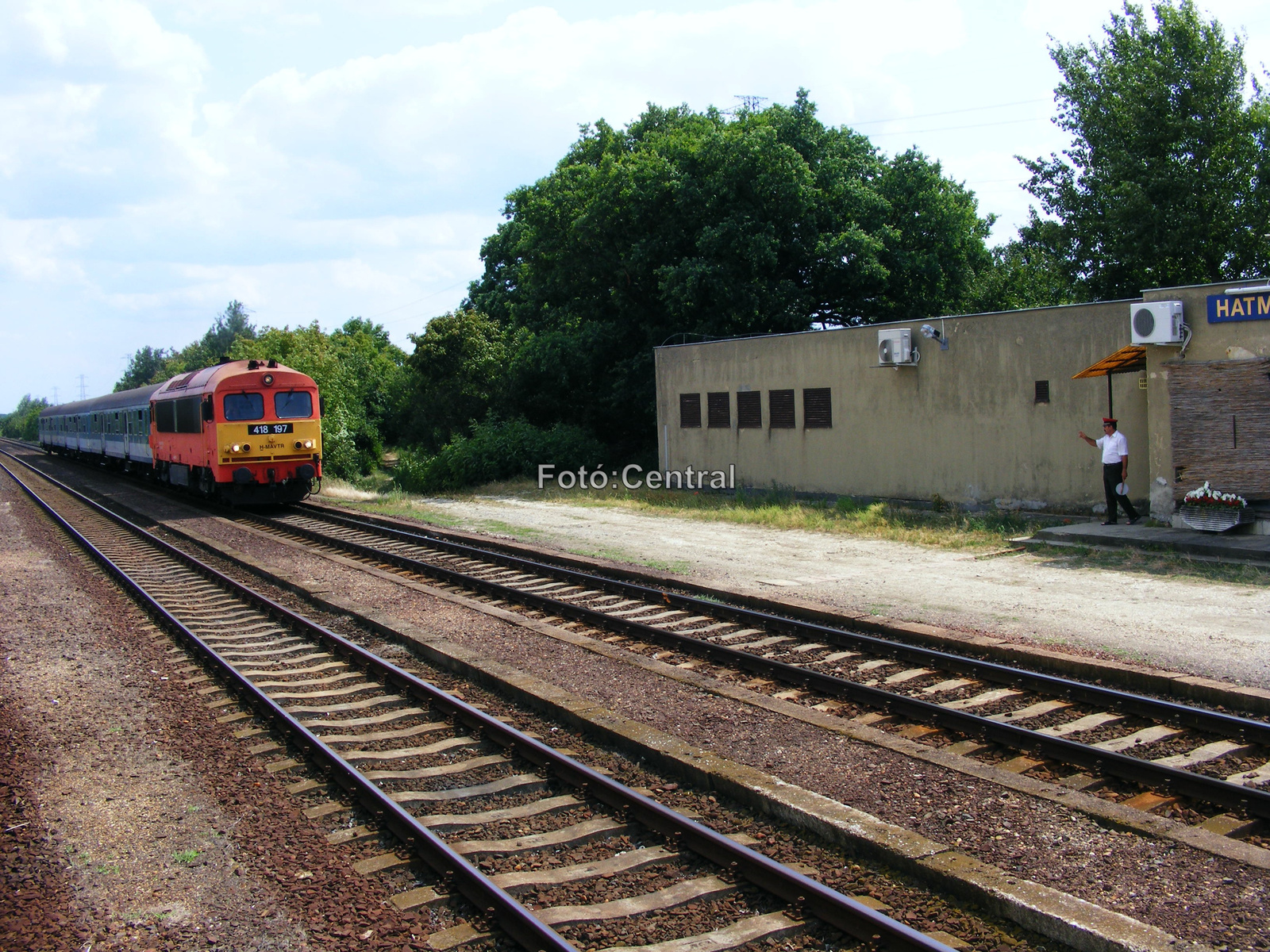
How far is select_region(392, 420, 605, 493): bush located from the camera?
26031mm

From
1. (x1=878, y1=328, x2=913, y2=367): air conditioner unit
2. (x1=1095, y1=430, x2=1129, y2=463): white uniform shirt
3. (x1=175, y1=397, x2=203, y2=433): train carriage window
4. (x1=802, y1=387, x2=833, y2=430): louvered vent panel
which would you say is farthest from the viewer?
(x1=175, y1=397, x2=203, y2=433): train carriage window

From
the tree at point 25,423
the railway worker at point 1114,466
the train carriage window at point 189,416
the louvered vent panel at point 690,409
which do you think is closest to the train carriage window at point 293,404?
the train carriage window at point 189,416

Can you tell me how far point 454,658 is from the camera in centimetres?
820

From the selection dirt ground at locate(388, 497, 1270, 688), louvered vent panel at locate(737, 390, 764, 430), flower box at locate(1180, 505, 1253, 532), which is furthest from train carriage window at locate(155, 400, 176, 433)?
flower box at locate(1180, 505, 1253, 532)

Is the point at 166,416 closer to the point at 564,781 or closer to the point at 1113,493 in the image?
the point at 1113,493

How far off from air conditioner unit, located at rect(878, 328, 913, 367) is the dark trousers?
13.9 ft

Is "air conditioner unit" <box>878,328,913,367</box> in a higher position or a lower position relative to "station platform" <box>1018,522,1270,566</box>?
higher

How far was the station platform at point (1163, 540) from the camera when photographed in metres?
11.3

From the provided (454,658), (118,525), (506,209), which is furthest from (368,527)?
(506,209)

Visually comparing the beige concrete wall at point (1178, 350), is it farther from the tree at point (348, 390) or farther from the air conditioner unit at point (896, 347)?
the tree at point (348, 390)

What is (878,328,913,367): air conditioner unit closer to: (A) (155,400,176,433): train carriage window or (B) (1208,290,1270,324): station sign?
(B) (1208,290,1270,324): station sign

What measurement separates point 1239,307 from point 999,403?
4001 millimetres

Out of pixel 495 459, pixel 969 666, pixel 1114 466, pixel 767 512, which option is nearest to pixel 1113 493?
pixel 1114 466

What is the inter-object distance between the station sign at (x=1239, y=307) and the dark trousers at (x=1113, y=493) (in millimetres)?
2264
